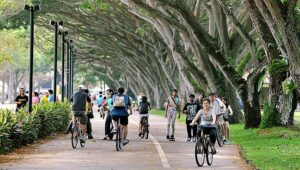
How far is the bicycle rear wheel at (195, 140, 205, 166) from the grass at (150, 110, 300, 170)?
1.15 meters

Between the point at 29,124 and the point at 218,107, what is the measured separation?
18.2 ft

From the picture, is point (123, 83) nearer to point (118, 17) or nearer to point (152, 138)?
point (118, 17)

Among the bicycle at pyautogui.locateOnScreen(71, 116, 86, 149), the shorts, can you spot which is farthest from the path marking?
the shorts

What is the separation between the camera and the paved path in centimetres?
1579

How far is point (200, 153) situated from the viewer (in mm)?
15742

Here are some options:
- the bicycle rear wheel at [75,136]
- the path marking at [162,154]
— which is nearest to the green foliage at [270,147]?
the path marking at [162,154]

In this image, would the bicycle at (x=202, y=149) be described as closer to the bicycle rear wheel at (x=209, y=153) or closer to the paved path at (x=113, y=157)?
the bicycle rear wheel at (x=209, y=153)

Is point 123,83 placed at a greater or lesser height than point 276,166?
greater

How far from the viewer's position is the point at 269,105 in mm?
27234

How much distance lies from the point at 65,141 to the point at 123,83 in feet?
224

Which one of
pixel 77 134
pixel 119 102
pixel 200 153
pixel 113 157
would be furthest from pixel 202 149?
pixel 77 134

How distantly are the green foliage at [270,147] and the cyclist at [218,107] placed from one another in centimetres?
95

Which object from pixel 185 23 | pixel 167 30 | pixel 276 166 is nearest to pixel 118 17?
pixel 167 30

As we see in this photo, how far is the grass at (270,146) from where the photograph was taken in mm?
16177
